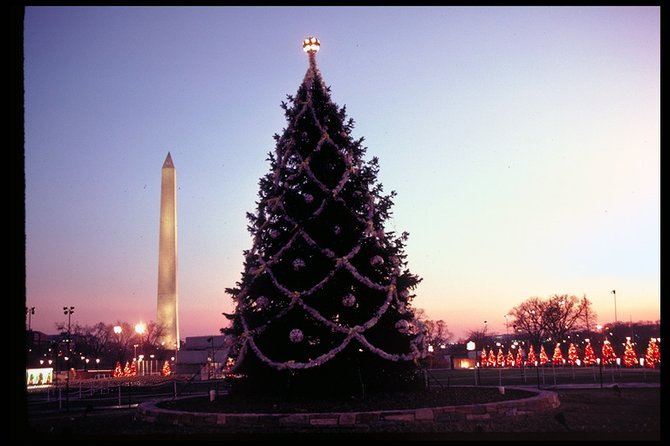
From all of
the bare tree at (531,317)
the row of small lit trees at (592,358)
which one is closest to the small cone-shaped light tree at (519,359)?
the row of small lit trees at (592,358)

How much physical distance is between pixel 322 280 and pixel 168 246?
2200 inches

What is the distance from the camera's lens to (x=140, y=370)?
84.8m

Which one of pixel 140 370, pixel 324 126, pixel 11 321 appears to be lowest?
pixel 140 370

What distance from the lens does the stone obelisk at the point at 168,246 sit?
74.4 meters

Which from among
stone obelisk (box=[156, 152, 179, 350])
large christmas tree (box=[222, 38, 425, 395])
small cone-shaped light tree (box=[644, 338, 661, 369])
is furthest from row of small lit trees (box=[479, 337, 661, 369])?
stone obelisk (box=[156, 152, 179, 350])

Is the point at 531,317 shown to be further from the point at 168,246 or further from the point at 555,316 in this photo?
the point at 168,246

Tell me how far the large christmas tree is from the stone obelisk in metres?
53.0

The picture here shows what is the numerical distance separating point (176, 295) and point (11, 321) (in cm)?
6620

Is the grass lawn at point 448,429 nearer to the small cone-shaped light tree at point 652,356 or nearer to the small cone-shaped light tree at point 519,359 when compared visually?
the small cone-shaped light tree at point 652,356

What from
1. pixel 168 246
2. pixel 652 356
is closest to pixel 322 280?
pixel 652 356

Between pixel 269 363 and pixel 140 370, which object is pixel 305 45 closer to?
pixel 269 363

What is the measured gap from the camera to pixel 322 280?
21766 mm

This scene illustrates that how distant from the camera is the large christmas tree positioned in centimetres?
2150

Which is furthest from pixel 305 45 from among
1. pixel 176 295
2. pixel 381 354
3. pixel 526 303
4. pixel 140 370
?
pixel 526 303
